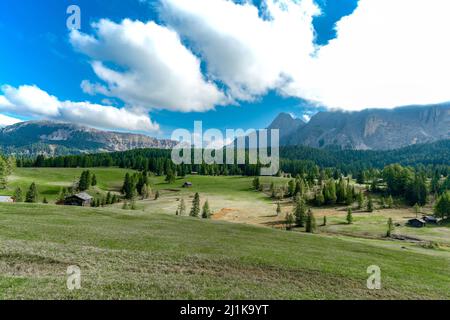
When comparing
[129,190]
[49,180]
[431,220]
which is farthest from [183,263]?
[49,180]

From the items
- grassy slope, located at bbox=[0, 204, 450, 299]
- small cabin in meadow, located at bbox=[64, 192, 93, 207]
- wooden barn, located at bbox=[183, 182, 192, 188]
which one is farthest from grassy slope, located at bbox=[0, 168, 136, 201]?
grassy slope, located at bbox=[0, 204, 450, 299]

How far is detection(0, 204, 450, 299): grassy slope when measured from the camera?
1956 centimetres

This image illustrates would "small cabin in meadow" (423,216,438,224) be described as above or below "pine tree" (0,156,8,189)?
below

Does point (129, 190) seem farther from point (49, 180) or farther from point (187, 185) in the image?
point (49, 180)

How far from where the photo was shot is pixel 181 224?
4809 cm

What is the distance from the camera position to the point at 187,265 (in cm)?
2509

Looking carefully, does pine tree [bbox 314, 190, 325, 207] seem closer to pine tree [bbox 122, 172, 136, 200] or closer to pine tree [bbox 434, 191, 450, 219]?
pine tree [bbox 434, 191, 450, 219]

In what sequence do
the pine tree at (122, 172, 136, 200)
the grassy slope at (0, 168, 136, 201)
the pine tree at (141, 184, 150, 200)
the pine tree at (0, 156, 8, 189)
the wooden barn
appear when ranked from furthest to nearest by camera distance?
the wooden barn, the pine tree at (141, 184, 150, 200), the pine tree at (122, 172, 136, 200), the grassy slope at (0, 168, 136, 201), the pine tree at (0, 156, 8, 189)

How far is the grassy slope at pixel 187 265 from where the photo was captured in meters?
19.6

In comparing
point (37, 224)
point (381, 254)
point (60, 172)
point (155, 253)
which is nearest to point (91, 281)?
point (155, 253)
